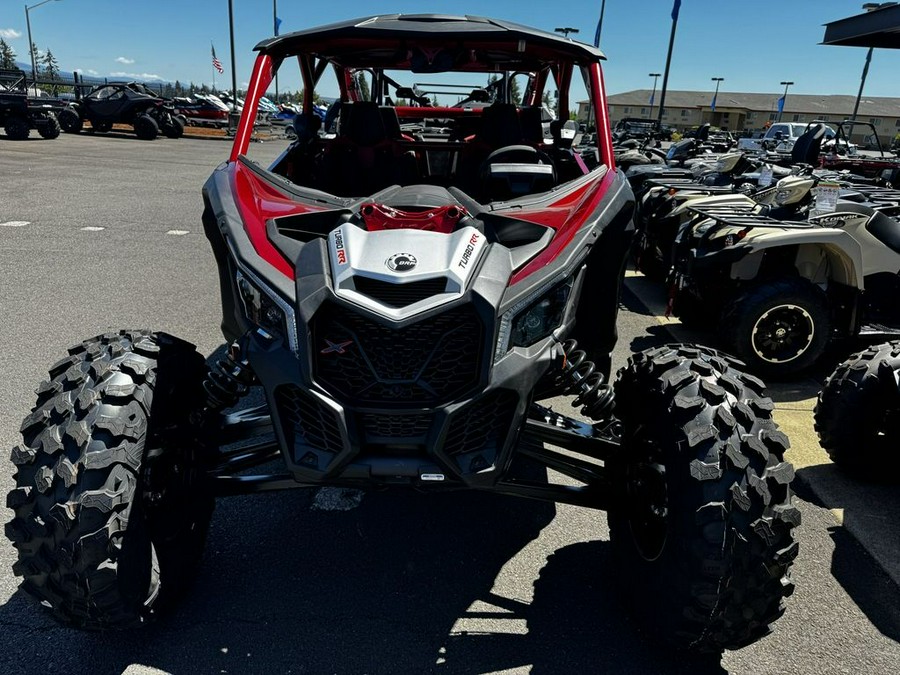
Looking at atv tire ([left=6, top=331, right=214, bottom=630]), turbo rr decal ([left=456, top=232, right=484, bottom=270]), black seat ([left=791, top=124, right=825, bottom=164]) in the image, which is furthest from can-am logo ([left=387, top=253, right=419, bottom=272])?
black seat ([left=791, top=124, right=825, bottom=164])

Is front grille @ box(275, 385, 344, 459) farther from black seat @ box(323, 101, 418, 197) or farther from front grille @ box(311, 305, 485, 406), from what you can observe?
black seat @ box(323, 101, 418, 197)

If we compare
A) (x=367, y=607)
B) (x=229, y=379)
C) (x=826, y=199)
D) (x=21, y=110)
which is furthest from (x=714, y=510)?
(x=21, y=110)

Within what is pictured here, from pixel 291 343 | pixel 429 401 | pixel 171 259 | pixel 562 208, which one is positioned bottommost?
pixel 171 259

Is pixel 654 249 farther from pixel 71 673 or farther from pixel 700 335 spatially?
pixel 71 673

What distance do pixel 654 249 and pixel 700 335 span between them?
1.49m

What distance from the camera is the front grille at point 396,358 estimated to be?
2.14m

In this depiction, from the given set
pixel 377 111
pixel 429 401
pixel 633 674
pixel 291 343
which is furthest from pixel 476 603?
pixel 377 111

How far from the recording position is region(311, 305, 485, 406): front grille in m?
2.14

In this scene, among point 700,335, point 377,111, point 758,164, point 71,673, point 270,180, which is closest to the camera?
point 71,673

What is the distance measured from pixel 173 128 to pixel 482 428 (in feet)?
92.0

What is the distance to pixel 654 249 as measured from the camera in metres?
7.45

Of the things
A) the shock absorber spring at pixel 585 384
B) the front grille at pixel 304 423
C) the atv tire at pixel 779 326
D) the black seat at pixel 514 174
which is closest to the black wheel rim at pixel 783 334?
the atv tire at pixel 779 326

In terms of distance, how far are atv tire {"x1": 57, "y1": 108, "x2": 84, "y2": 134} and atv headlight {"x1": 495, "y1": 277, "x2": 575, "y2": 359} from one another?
27.6 meters

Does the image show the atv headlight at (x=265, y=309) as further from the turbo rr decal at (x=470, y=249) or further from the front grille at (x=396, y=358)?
the turbo rr decal at (x=470, y=249)
